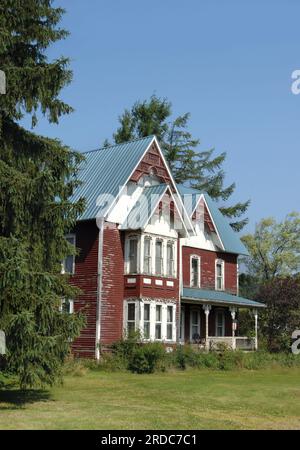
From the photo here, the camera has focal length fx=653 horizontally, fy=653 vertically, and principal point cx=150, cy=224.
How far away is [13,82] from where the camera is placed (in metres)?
16.4

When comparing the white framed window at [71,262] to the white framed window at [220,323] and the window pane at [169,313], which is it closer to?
the window pane at [169,313]

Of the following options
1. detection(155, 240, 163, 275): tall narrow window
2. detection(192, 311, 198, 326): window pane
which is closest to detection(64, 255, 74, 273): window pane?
detection(155, 240, 163, 275): tall narrow window

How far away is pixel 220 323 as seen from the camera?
1615 inches

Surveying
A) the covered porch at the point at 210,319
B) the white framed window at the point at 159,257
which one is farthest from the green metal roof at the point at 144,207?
the covered porch at the point at 210,319

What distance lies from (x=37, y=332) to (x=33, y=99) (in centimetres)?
606

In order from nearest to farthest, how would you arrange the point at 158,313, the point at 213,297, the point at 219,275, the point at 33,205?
the point at 33,205 → the point at 158,313 → the point at 213,297 → the point at 219,275

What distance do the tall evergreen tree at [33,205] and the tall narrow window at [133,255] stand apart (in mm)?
14760

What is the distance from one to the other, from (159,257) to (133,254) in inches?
65.9

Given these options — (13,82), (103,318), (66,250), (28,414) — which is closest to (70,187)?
(66,250)

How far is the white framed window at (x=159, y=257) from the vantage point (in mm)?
33719

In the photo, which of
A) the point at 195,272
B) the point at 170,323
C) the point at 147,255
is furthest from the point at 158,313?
the point at 195,272

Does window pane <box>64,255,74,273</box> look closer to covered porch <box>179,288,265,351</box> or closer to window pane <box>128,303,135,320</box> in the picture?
window pane <box>128,303,135,320</box>

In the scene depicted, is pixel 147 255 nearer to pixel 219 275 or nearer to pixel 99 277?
pixel 99 277

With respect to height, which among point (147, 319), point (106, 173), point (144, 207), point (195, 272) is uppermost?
point (106, 173)
